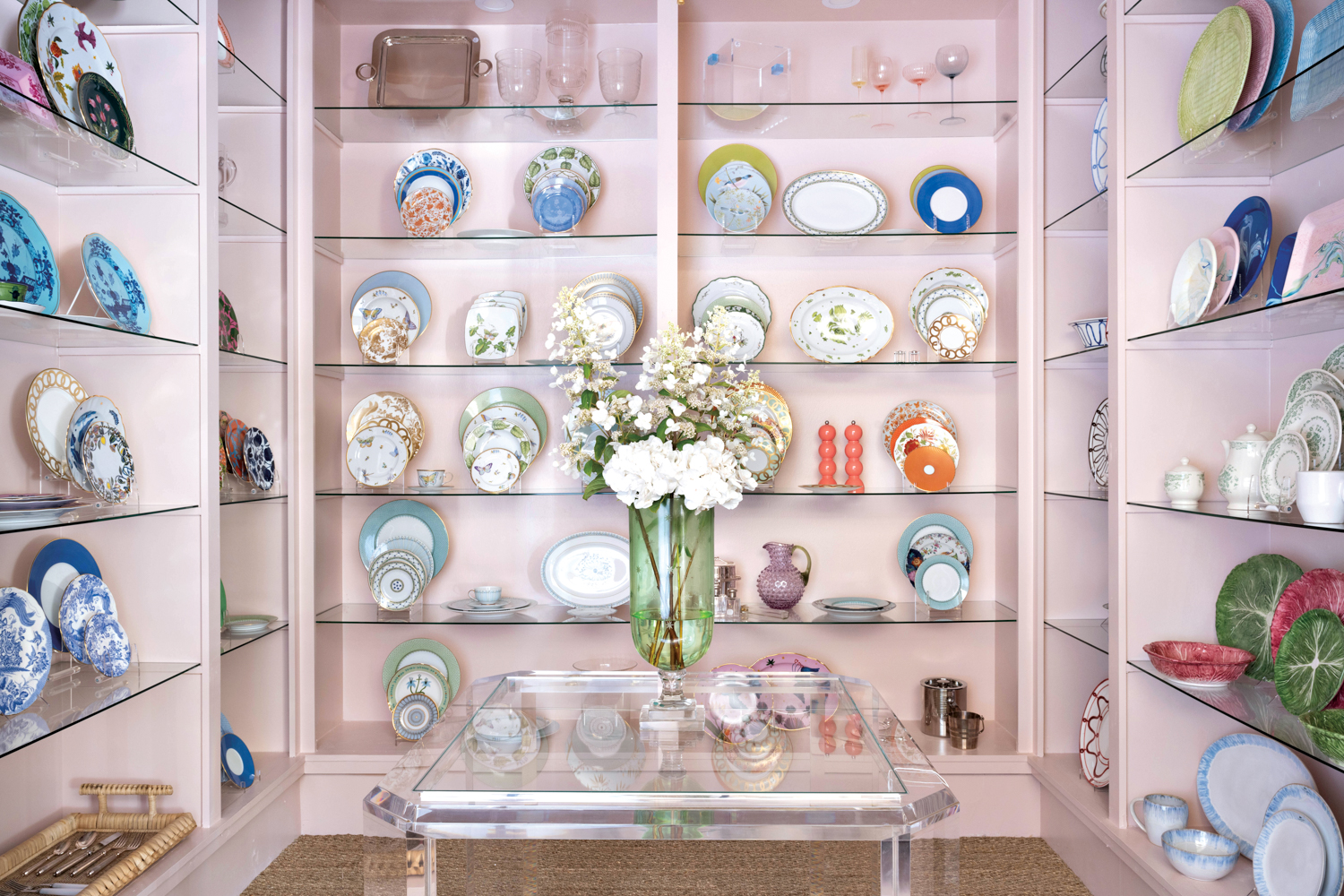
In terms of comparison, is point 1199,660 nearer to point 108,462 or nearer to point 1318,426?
point 1318,426

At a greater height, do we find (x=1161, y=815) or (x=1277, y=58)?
(x=1277, y=58)

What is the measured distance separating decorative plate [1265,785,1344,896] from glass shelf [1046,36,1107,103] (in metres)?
1.81

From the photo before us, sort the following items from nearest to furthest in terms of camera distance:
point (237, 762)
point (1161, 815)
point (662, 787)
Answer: point (662, 787), point (1161, 815), point (237, 762)

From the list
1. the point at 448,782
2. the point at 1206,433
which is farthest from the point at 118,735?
the point at 1206,433

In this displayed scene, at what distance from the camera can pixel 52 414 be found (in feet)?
6.48

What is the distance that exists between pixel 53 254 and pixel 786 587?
2.09m

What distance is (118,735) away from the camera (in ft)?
6.93

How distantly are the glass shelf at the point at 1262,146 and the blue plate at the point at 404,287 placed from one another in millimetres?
2052

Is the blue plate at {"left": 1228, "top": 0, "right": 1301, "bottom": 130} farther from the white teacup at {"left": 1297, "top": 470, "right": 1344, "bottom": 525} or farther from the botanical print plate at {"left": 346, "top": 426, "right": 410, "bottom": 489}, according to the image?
the botanical print plate at {"left": 346, "top": 426, "right": 410, "bottom": 489}

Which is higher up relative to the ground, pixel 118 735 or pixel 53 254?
pixel 53 254

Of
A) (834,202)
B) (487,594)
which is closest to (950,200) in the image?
(834,202)

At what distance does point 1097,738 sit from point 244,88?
9.51ft

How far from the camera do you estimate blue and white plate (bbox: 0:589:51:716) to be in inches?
66.8

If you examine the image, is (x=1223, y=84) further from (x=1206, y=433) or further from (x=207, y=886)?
(x=207, y=886)
